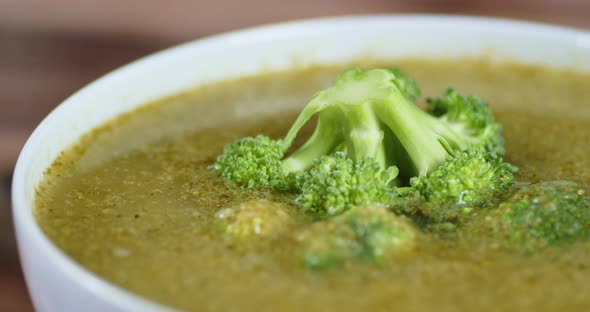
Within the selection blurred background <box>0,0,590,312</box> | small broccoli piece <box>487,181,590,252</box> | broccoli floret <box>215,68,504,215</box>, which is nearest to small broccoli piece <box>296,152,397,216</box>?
broccoli floret <box>215,68,504,215</box>

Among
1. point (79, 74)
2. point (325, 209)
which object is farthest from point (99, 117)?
point (79, 74)

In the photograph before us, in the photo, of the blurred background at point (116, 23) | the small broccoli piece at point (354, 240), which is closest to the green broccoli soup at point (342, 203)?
the small broccoli piece at point (354, 240)

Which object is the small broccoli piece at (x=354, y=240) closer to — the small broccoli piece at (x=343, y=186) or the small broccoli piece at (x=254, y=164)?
the small broccoli piece at (x=343, y=186)

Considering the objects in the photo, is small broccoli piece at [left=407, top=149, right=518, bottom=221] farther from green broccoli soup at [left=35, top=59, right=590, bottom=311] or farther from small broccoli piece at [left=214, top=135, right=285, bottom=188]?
small broccoli piece at [left=214, top=135, right=285, bottom=188]

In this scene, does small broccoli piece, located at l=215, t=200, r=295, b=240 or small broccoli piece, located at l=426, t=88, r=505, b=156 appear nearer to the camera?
small broccoli piece, located at l=215, t=200, r=295, b=240

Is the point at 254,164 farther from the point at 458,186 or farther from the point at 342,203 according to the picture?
the point at 458,186

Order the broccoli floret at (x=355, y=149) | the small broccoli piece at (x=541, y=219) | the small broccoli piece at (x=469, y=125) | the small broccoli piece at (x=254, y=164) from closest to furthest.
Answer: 1. the small broccoli piece at (x=541, y=219)
2. the broccoli floret at (x=355, y=149)
3. the small broccoli piece at (x=254, y=164)
4. the small broccoli piece at (x=469, y=125)
